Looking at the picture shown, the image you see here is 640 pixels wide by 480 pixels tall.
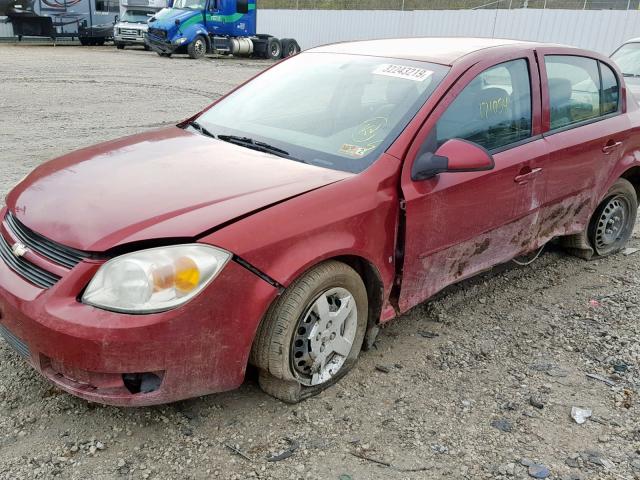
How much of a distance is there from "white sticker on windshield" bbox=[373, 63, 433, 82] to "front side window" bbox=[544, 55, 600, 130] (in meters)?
1.08

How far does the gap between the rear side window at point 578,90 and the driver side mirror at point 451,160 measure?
1166mm

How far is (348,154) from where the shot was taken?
10.1ft

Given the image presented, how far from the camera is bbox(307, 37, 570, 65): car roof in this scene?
138 inches

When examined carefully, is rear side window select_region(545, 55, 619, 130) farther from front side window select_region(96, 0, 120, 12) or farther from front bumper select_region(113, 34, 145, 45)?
front side window select_region(96, 0, 120, 12)

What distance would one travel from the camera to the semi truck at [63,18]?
25.4 meters

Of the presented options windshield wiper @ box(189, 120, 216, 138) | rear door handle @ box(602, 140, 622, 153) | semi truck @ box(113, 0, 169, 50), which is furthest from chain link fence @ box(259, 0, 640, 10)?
windshield wiper @ box(189, 120, 216, 138)

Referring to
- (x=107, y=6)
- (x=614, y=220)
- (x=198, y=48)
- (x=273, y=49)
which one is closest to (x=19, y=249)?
(x=614, y=220)

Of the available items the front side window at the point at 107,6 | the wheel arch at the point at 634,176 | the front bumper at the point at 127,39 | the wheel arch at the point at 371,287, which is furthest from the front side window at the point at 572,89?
the front side window at the point at 107,6

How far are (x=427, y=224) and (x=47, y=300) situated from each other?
1.85 m

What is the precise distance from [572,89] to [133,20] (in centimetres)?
2599

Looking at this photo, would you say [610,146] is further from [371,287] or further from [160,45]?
[160,45]

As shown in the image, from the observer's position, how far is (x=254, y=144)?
329 centimetres

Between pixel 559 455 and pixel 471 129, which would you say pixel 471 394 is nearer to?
pixel 559 455

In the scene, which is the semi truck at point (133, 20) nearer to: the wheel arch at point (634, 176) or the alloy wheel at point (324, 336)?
the wheel arch at point (634, 176)
